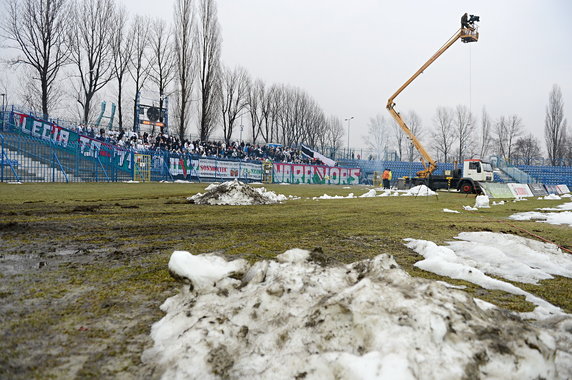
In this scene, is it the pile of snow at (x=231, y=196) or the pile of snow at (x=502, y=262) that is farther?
the pile of snow at (x=231, y=196)

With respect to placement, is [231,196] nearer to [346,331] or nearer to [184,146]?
[346,331]

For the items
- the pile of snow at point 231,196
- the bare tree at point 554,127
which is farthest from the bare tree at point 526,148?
the pile of snow at point 231,196

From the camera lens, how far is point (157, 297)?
1971mm

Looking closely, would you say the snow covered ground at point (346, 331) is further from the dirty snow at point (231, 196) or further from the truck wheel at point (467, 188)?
the truck wheel at point (467, 188)

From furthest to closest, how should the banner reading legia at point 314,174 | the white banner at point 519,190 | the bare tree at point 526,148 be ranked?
the bare tree at point 526,148 < the banner reading legia at point 314,174 < the white banner at point 519,190

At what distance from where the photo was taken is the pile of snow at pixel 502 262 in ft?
7.70

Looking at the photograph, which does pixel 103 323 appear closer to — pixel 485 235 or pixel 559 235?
pixel 485 235

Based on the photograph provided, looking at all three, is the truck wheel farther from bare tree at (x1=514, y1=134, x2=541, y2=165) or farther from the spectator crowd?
bare tree at (x1=514, y1=134, x2=541, y2=165)

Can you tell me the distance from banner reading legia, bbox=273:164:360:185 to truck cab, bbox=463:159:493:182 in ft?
54.1

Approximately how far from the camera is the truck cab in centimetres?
2228

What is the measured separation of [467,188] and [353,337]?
24.0 meters

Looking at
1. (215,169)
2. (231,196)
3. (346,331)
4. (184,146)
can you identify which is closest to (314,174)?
(215,169)

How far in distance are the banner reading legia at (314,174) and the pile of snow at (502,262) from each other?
30.1 metres

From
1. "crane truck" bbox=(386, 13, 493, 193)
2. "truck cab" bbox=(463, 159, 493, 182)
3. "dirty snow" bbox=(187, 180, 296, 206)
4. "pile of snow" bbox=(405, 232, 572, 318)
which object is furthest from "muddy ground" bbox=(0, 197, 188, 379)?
"truck cab" bbox=(463, 159, 493, 182)
